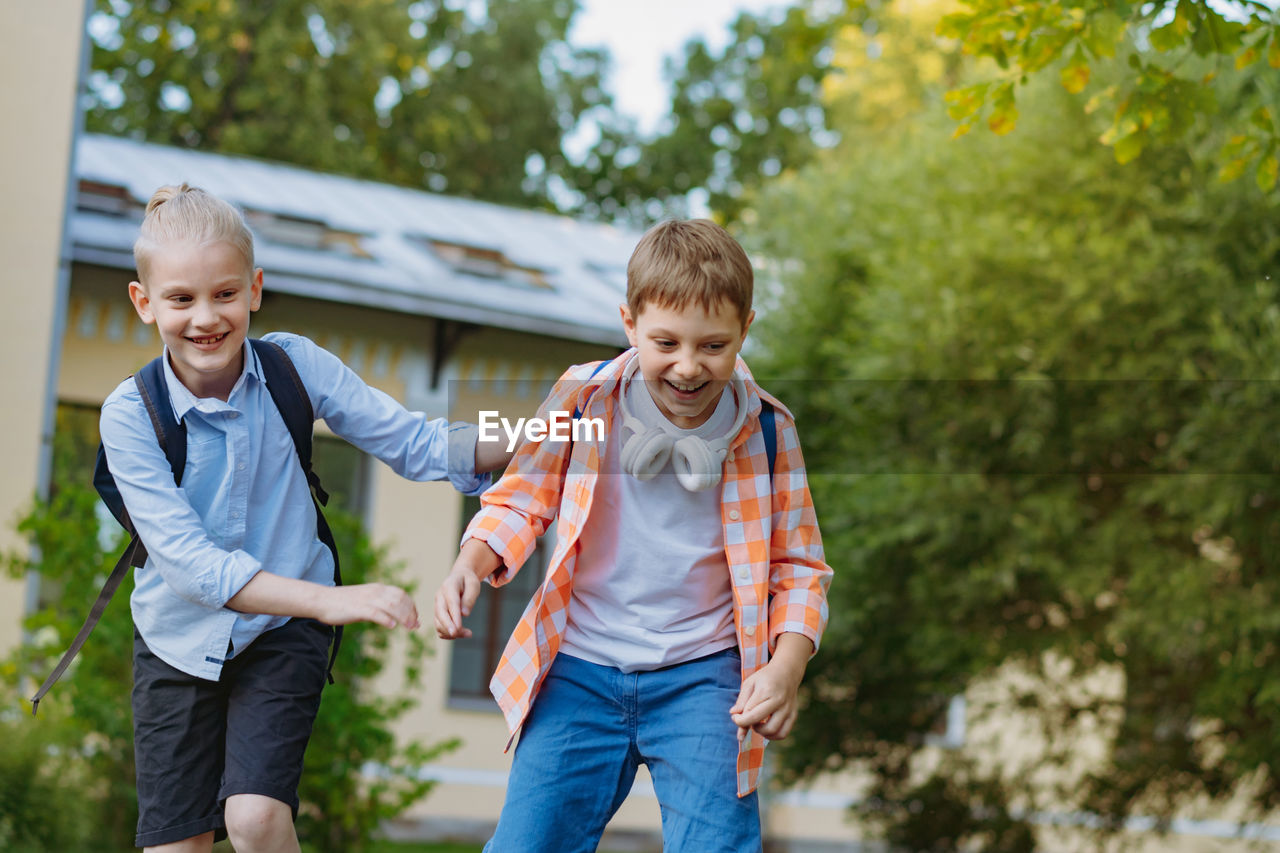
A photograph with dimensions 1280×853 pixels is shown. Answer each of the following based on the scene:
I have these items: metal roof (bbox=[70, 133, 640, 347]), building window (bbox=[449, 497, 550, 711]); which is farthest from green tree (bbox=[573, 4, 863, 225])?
building window (bbox=[449, 497, 550, 711])

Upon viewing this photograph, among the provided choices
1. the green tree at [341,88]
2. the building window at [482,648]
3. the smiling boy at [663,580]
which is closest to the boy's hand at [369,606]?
the smiling boy at [663,580]

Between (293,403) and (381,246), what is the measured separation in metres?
9.46

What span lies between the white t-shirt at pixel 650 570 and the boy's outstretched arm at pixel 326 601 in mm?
470

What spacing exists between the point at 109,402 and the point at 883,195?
8098mm

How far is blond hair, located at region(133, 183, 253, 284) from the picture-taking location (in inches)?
105

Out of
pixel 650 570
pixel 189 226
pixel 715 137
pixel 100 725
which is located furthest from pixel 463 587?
pixel 715 137

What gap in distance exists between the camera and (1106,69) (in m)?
8.20

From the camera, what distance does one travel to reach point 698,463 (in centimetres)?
271

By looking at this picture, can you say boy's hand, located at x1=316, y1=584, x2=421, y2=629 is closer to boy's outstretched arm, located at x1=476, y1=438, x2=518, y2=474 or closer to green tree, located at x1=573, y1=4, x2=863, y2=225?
boy's outstretched arm, located at x1=476, y1=438, x2=518, y2=474


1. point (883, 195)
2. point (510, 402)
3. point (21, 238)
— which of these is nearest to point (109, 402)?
point (510, 402)

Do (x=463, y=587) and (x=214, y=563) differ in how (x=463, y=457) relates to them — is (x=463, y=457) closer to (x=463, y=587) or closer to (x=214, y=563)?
(x=463, y=587)

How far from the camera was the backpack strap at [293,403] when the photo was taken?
284 centimetres

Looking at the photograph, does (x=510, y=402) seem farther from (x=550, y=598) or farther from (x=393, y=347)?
(x=393, y=347)

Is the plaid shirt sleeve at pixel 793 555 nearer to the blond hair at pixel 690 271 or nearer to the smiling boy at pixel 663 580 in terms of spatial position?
the smiling boy at pixel 663 580
